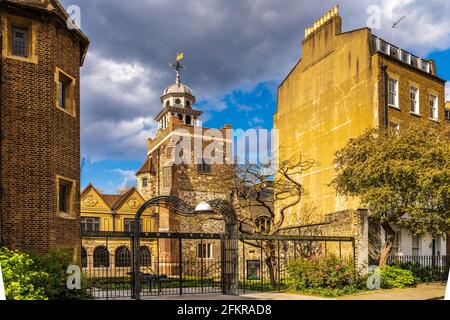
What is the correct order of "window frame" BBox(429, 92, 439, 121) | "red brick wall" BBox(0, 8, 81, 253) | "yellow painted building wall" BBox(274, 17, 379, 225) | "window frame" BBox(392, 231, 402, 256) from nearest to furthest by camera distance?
"red brick wall" BBox(0, 8, 81, 253) < "window frame" BBox(392, 231, 402, 256) < "yellow painted building wall" BBox(274, 17, 379, 225) < "window frame" BBox(429, 92, 439, 121)

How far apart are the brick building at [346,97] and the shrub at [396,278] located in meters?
4.08

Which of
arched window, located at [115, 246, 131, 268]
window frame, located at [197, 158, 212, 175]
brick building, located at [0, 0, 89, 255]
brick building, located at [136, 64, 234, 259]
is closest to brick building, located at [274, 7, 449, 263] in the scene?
brick building, located at [136, 64, 234, 259]

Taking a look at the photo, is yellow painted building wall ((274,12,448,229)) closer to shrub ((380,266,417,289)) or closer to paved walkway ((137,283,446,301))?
shrub ((380,266,417,289))

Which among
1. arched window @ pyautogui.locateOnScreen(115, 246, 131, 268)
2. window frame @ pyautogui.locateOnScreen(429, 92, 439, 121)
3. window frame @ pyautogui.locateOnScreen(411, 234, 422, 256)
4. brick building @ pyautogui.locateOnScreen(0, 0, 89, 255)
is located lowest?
arched window @ pyautogui.locateOnScreen(115, 246, 131, 268)

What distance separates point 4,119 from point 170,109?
38.3m

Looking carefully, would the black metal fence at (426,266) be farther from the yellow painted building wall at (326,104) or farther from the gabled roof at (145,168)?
the gabled roof at (145,168)

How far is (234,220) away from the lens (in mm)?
19422

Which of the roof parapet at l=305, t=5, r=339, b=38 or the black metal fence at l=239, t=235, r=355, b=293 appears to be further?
the roof parapet at l=305, t=5, r=339, b=38

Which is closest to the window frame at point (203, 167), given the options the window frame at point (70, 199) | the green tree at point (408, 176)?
the green tree at point (408, 176)

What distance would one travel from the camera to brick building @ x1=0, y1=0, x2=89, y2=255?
15648 mm

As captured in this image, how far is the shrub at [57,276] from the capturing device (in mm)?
14032

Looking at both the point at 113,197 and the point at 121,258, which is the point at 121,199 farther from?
the point at 121,258

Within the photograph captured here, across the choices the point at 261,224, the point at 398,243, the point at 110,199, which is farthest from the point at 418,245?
the point at 110,199

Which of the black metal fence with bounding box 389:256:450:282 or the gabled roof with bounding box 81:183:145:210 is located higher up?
the gabled roof with bounding box 81:183:145:210
